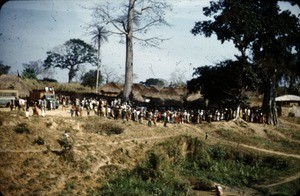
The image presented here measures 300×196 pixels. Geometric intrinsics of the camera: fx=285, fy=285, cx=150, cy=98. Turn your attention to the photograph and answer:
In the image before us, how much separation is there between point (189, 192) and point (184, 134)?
648 cm

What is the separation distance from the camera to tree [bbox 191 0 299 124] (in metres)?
23.6

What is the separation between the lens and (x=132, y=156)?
56.8 feet

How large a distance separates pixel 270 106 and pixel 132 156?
54.2 feet

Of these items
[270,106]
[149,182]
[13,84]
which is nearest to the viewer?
[149,182]

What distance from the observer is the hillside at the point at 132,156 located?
13.4 metres

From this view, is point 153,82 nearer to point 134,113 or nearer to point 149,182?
point 134,113

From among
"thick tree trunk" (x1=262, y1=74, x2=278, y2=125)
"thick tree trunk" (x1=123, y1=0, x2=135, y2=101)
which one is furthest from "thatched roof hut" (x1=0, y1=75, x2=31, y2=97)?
"thick tree trunk" (x1=262, y1=74, x2=278, y2=125)

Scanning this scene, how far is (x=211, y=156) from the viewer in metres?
19.8

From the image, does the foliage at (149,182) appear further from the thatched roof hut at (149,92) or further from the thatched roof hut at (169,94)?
the thatched roof hut at (149,92)

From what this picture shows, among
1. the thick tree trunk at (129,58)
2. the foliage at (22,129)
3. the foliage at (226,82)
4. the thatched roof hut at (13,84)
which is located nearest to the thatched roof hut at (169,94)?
the foliage at (226,82)

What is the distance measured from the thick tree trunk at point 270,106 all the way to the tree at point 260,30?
79.8 inches

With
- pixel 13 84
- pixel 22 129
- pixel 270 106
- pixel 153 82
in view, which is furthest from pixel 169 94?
pixel 153 82

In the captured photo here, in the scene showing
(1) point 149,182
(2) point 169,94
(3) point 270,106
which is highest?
(2) point 169,94

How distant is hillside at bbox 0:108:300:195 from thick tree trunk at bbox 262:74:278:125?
389 cm
